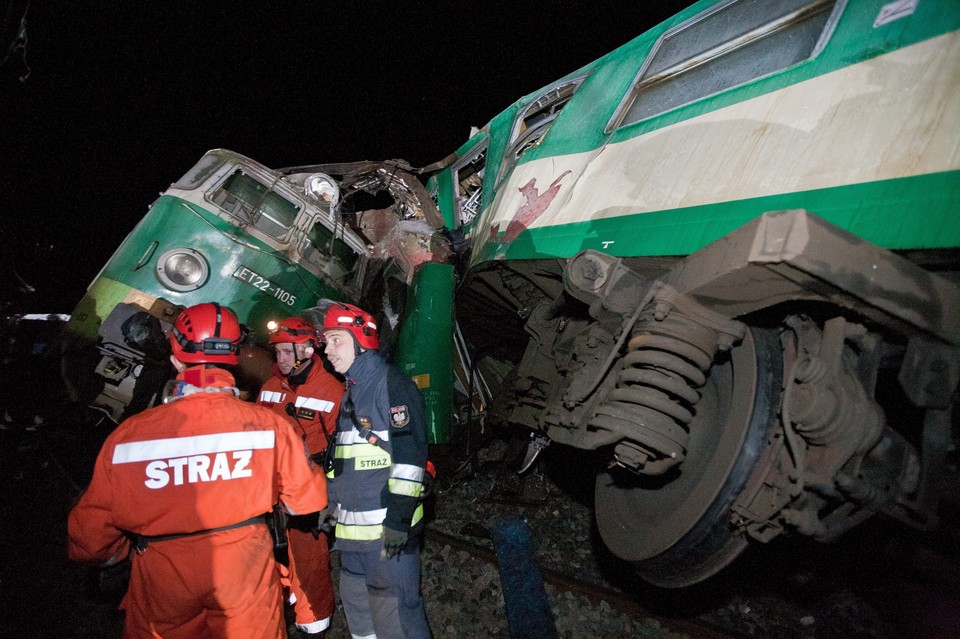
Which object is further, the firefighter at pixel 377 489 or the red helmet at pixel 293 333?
the red helmet at pixel 293 333

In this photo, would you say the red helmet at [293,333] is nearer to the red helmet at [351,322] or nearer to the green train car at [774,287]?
the red helmet at [351,322]

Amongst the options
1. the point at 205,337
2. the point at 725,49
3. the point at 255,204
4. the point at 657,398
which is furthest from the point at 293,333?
the point at 725,49

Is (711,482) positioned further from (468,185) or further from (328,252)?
(468,185)

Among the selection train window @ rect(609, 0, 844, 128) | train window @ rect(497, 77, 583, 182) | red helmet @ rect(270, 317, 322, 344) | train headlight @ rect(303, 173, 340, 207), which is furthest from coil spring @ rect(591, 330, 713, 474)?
train headlight @ rect(303, 173, 340, 207)

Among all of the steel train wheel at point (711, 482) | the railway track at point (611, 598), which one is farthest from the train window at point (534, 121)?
the railway track at point (611, 598)

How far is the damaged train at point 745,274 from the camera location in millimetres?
1439

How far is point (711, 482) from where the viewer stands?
1.74 metres

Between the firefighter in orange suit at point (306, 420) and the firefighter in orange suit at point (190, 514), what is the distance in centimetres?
102

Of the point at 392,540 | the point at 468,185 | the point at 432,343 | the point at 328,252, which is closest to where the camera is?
the point at 392,540

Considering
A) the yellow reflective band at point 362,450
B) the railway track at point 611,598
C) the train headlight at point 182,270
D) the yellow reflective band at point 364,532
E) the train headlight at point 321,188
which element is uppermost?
the train headlight at point 321,188

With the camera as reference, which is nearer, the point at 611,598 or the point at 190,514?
the point at 190,514

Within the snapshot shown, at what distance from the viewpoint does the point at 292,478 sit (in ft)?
7.52

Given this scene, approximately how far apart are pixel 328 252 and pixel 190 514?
386 cm

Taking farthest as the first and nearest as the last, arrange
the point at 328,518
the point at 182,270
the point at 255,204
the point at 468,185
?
the point at 468,185, the point at 255,204, the point at 182,270, the point at 328,518
